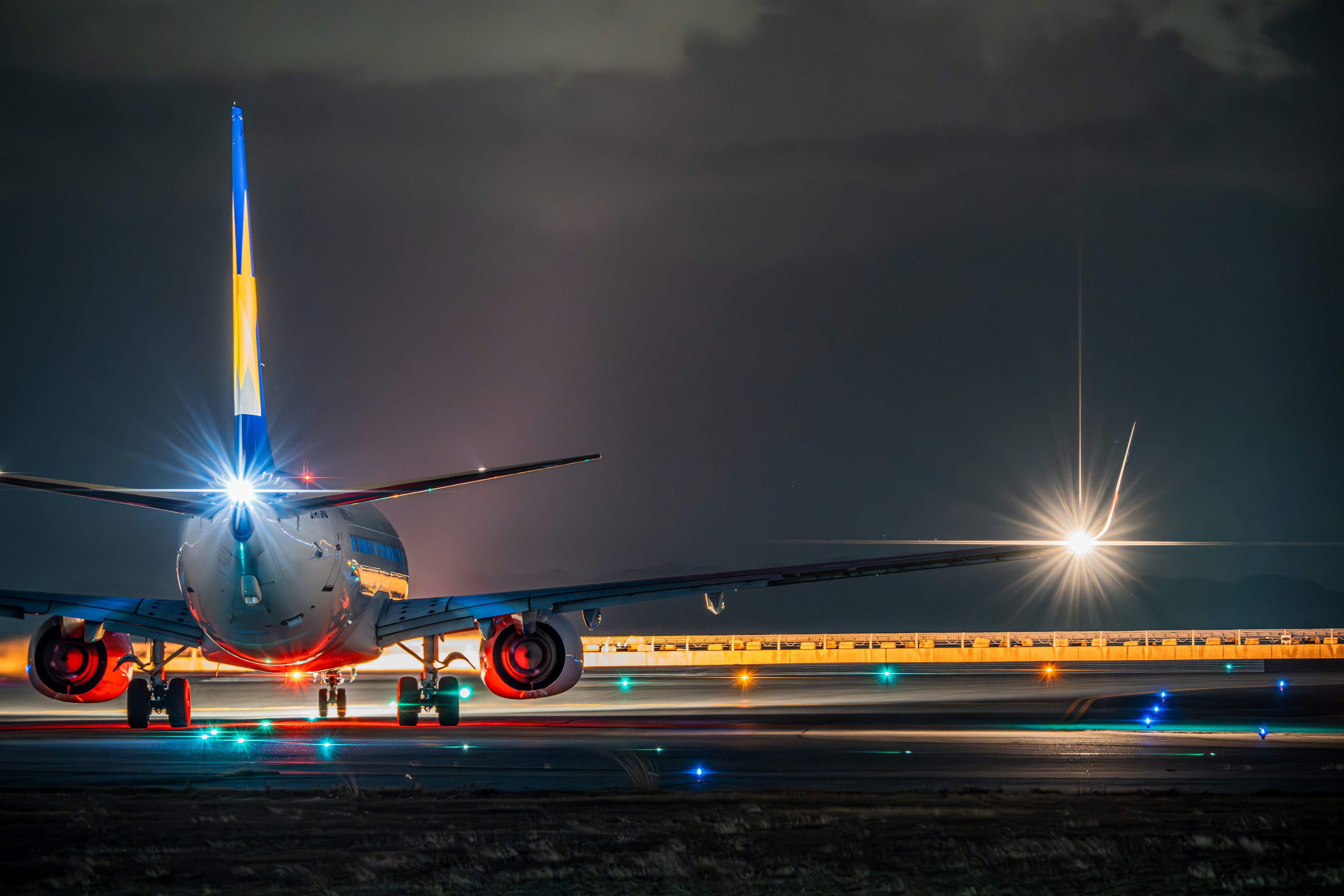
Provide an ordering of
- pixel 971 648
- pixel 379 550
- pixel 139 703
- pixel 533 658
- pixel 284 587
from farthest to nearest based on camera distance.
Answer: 1. pixel 971 648
2. pixel 379 550
3. pixel 533 658
4. pixel 139 703
5. pixel 284 587

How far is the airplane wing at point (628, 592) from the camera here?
33.9m

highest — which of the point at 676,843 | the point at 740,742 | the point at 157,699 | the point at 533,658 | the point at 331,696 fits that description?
the point at 533,658

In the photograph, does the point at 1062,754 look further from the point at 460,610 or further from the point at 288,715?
the point at 288,715

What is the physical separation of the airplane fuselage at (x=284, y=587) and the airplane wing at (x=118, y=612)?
2.86 ft

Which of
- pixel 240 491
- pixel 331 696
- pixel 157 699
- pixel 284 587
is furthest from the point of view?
pixel 331 696

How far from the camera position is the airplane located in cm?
2819

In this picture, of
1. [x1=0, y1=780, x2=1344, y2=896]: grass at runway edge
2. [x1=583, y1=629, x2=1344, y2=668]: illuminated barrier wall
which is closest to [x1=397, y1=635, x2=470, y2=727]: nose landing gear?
[x1=0, y1=780, x2=1344, y2=896]: grass at runway edge

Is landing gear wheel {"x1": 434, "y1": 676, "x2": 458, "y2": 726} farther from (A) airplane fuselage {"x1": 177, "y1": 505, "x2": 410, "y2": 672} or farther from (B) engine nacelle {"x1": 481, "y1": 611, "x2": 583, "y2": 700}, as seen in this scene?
(A) airplane fuselage {"x1": 177, "y1": 505, "x2": 410, "y2": 672}

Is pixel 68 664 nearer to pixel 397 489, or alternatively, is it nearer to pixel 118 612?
pixel 118 612

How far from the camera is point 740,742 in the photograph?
991 inches

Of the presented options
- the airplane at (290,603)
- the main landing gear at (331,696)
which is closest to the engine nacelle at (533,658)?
the airplane at (290,603)

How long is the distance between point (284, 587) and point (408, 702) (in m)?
5.53

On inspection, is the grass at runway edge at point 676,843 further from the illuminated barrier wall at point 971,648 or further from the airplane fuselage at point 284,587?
the illuminated barrier wall at point 971,648

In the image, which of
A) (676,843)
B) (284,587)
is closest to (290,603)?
(284,587)
